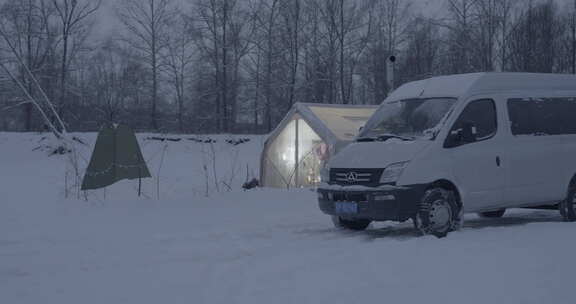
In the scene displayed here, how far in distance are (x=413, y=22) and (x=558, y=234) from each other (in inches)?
1354

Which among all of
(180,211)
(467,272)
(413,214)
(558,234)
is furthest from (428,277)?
(180,211)

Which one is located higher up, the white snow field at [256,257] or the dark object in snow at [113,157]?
the dark object in snow at [113,157]

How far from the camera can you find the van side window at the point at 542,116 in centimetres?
872

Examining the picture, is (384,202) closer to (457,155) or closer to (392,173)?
(392,173)

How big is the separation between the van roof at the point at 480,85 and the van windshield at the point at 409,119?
16cm

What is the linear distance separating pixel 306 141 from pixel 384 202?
8119 mm

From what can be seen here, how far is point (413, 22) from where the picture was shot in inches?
1577

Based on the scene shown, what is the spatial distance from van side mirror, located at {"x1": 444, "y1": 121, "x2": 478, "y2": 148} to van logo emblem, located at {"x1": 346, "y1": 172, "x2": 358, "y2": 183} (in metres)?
1.26

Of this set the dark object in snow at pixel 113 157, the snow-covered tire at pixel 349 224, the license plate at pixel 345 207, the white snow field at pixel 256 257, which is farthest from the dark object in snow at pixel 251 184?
the license plate at pixel 345 207

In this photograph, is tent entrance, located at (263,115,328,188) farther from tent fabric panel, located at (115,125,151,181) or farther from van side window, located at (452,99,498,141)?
van side window, located at (452,99,498,141)

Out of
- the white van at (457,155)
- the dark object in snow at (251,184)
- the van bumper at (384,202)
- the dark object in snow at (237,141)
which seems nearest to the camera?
the van bumper at (384,202)

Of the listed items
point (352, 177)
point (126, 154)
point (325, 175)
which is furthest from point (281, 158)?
point (352, 177)

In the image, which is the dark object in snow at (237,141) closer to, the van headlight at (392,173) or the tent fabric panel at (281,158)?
the tent fabric panel at (281,158)

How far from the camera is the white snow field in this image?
4945 millimetres
